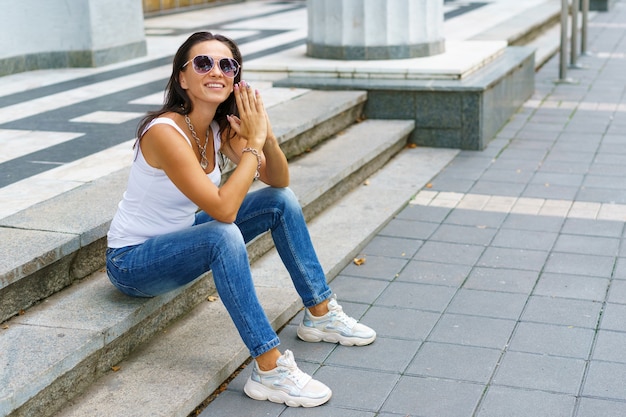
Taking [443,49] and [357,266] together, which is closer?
[357,266]

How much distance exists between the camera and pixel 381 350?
411 cm

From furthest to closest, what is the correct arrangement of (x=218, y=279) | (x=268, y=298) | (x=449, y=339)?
(x=268, y=298)
(x=449, y=339)
(x=218, y=279)

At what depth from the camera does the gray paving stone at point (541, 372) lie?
3736 millimetres

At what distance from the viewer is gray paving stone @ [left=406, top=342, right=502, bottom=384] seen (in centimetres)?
385

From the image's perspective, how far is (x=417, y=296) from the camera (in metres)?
4.70

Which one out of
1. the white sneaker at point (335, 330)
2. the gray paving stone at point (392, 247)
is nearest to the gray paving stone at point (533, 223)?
the gray paving stone at point (392, 247)

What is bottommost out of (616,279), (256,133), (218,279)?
(616,279)

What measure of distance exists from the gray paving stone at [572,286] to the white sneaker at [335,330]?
105 cm

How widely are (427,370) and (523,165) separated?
3.55m

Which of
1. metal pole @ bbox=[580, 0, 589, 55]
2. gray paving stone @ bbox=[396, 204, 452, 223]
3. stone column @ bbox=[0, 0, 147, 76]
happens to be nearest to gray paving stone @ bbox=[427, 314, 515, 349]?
gray paving stone @ bbox=[396, 204, 452, 223]

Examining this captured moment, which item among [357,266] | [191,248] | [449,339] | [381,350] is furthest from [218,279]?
[357,266]

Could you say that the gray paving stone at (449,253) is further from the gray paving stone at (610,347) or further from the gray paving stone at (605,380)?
the gray paving stone at (605,380)

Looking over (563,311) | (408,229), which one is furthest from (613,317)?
(408,229)

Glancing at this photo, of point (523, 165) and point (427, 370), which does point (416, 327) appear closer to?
point (427, 370)
